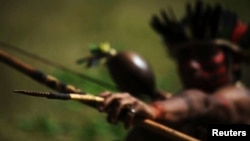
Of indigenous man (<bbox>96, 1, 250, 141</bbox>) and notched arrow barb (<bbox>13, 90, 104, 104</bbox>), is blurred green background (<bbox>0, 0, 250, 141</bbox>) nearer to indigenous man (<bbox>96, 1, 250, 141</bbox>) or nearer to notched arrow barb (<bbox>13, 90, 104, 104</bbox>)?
indigenous man (<bbox>96, 1, 250, 141</bbox>)

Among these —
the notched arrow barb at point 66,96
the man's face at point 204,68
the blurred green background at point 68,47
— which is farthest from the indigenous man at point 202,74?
the blurred green background at point 68,47

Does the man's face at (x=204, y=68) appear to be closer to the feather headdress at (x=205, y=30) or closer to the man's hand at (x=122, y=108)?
the feather headdress at (x=205, y=30)

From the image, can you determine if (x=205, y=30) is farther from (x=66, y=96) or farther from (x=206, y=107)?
(x=66, y=96)

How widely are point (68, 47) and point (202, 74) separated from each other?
2.84m

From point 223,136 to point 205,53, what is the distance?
625mm

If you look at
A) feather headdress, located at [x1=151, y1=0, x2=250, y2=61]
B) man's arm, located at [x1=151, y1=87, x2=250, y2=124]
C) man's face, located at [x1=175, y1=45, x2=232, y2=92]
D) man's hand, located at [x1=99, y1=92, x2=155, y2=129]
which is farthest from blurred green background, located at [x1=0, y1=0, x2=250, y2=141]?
man's hand, located at [x1=99, y1=92, x2=155, y2=129]

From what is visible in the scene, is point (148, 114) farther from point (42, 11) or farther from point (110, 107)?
point (42, 11)

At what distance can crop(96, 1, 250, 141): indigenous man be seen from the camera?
7.09 feet

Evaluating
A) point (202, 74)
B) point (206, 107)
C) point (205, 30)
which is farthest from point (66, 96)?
point (205, 30)

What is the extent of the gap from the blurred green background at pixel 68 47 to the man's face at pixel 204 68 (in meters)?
1.51

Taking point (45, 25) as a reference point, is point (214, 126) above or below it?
below

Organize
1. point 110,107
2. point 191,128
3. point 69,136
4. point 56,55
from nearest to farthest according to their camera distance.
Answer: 1. point 110,107
2. point 191,128
3. point 69,136
4. point 56,55

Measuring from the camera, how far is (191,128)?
2334mm

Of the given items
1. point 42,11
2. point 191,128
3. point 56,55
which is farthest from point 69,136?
point 191,128
